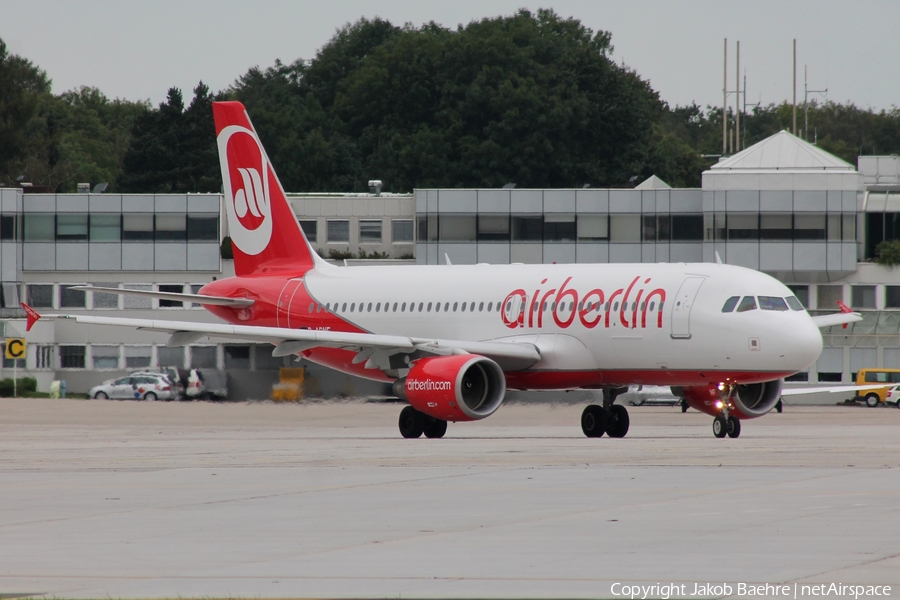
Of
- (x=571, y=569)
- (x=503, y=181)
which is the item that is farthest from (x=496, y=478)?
(x=503, y=181)

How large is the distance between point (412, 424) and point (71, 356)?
1503 inches

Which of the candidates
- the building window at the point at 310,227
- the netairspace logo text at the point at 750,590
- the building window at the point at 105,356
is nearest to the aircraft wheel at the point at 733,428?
the netairspace logo text at the point at 750,590

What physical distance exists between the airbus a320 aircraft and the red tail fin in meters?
2.30

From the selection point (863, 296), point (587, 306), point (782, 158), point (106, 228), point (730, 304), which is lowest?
point (863, 296)

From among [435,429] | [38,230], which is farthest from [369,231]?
[435,429]

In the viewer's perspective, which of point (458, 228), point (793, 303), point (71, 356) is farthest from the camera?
point (458, 228)

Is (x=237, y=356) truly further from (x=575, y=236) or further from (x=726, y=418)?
(x=726, y=418)

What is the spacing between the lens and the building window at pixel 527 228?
69000mm

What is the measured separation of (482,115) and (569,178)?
7.89 m

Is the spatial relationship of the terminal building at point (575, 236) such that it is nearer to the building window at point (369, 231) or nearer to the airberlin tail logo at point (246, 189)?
the building window at point (369, 231)

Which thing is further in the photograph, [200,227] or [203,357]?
[200,227]

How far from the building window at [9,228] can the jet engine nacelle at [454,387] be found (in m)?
41.4

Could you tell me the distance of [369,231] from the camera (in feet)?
240

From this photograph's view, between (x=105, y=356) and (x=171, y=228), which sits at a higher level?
(x=171, y=228)
